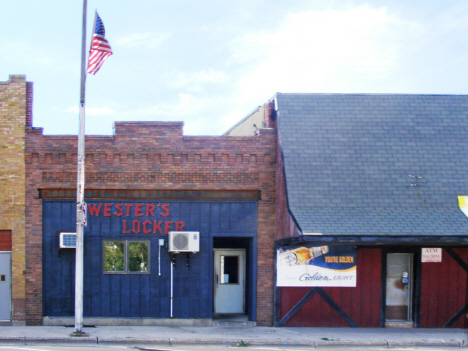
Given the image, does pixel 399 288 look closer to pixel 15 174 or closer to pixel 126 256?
pixel 126 256

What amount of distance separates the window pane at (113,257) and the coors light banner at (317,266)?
4478 mm

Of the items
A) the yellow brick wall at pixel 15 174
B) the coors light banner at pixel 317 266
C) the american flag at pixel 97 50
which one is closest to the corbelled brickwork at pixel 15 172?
the yellow brick wall at pixel 15 174

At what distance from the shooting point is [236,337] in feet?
46.2

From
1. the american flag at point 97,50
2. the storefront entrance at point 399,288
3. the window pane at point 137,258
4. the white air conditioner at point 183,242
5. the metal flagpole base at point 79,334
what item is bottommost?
the metal flagpole base at point 79,334

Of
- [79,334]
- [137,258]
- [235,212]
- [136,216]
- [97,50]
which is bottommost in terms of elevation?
[79,334]

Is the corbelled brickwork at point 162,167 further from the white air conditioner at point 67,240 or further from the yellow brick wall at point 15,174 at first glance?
the white air conditioner at point 67,240

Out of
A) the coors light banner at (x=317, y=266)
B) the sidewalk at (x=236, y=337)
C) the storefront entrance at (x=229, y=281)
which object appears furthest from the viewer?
the storefront entrance at (x=229, y=281)

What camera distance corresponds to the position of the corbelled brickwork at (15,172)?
50.6ft

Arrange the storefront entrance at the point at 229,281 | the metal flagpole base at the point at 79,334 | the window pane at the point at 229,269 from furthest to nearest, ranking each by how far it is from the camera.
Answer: the window pane at the point at 229,269
the storefront entrance at the point at 229,281
the metal flagpole base at the point at 79,334

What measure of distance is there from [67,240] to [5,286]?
2172 millimetres

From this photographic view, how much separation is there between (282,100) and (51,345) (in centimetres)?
917

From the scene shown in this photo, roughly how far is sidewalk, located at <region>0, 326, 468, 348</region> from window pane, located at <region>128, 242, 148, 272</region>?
1628 millimetres

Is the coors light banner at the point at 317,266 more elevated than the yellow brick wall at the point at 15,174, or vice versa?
the yellow brick wall at the point at 15,174

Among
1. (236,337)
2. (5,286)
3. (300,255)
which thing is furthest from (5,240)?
(300,255)
